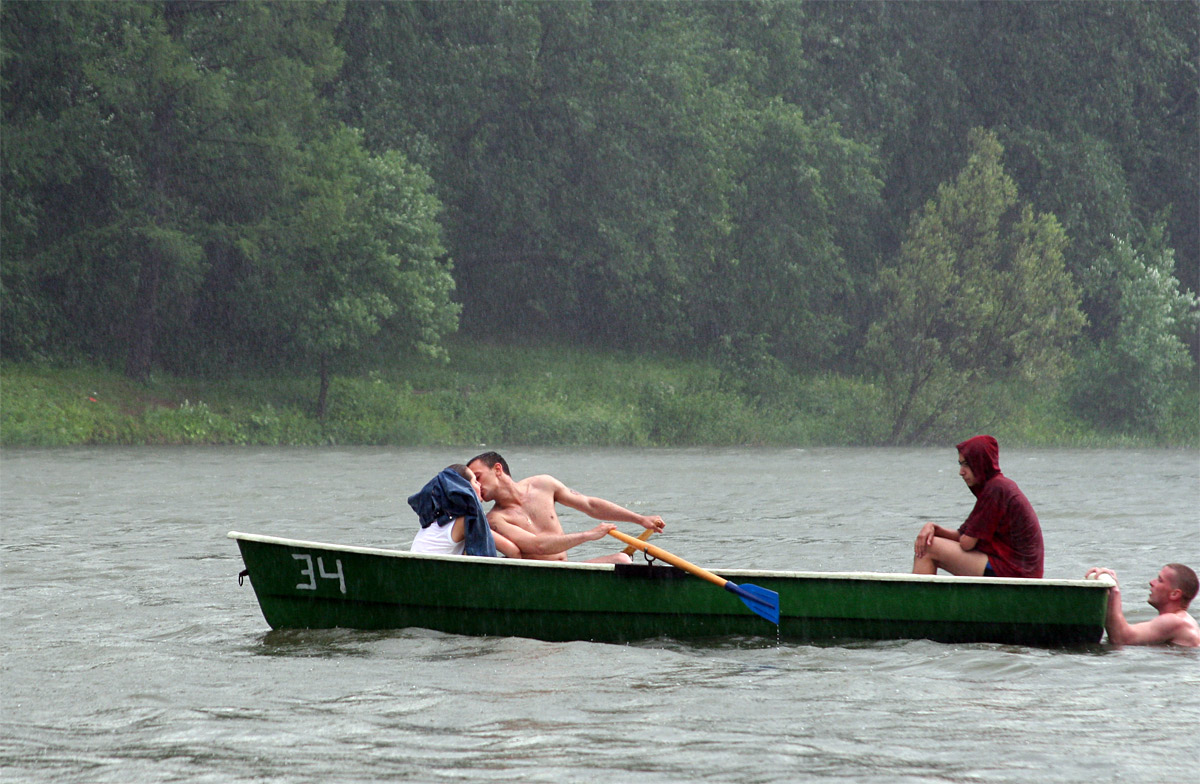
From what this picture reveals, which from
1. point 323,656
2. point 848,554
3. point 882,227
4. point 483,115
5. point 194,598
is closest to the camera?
point 323,656

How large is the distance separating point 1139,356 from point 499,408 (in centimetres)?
1777

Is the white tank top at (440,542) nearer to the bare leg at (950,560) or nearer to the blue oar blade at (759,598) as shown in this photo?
the blue oar blade at (759,598)

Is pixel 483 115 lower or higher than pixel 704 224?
higher

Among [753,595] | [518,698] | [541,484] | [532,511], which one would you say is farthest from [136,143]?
[518,698]

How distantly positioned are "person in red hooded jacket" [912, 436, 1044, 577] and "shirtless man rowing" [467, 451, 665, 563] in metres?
1.93

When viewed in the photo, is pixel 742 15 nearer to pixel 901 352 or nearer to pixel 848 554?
pixel 901 352

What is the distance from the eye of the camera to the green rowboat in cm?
878

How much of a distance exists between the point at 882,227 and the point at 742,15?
27.5 ft

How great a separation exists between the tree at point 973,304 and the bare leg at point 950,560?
2989cm

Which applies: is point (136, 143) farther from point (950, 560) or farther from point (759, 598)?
point (950, 560)

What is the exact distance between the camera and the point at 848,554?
49.5ft

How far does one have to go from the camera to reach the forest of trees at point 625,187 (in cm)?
3422

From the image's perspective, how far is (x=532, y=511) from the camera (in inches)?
384

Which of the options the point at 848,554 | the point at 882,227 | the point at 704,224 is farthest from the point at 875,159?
the point at 848,554
